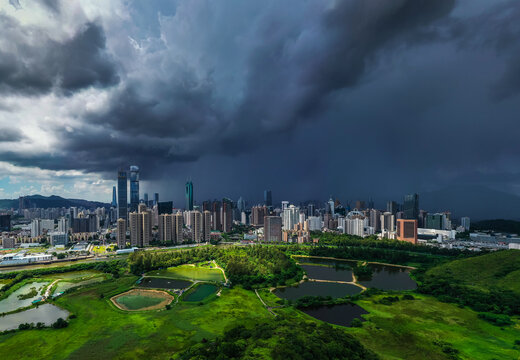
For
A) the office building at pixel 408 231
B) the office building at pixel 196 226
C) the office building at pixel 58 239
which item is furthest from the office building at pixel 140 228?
the office building at pixel 408 231

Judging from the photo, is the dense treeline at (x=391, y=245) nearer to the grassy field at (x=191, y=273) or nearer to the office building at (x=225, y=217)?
the office building at (x=225, y=217)

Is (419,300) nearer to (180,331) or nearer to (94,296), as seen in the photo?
(180,331)

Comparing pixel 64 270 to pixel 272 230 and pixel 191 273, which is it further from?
pixel 272 230

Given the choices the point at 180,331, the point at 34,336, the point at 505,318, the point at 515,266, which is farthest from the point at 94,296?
the point at 515,266

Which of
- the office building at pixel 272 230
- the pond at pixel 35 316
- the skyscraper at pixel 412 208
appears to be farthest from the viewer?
the skyscraper at pixel 412 208

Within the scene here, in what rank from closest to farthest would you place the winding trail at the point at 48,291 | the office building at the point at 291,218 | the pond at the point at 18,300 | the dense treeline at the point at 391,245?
the pond at the point at 18,300 < the winding trail at the point at 48,291 < the dense treeline at the point at 391,245 < the office building at the point at 291,218

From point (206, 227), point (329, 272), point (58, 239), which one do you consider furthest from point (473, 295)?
point (58, 239)

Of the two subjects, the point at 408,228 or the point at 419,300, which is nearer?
the point at 419,300
